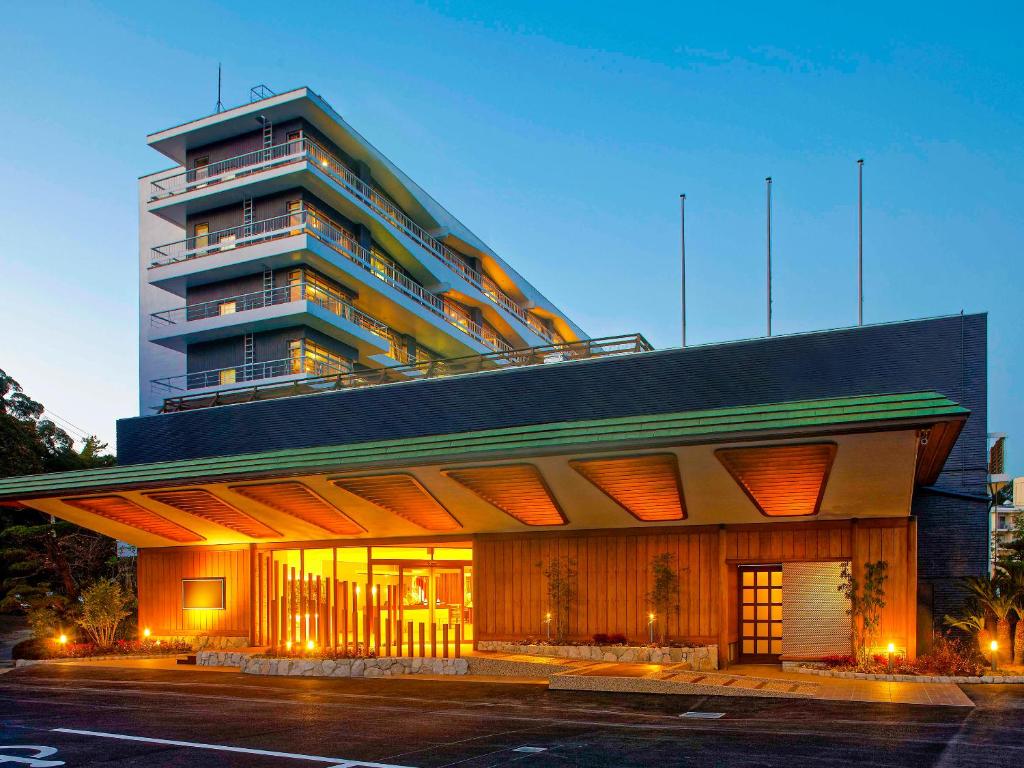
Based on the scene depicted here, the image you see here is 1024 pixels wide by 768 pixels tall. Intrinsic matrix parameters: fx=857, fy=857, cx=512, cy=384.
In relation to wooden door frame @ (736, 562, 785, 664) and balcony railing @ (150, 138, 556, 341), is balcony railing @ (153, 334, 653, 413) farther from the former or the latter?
balcony railing @ (150, 138, 556, 341)

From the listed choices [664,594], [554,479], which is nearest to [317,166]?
[554,479]

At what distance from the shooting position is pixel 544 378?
21.0 metres

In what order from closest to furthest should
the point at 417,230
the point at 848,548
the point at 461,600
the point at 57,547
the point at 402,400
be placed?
the point at 848,548, the point at 402,400, the point at 461,600, the point at 57,547, the point at 417,230

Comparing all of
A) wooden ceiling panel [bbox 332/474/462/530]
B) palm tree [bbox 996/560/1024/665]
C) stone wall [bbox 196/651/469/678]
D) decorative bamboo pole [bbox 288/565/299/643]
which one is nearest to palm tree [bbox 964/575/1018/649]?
palm tree [bbox 996/560/1024/665]

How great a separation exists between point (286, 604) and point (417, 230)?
29717mm

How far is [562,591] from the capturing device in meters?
19.7

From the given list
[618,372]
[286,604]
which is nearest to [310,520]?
[286,604]

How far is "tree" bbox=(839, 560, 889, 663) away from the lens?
16.9 metres

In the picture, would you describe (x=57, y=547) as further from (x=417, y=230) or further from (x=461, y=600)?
(x=417, y=230)

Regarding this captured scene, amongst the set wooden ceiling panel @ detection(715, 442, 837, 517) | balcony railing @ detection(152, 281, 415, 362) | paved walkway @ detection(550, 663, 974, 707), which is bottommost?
paved walkway @ detection(550, 663, 974, 707)

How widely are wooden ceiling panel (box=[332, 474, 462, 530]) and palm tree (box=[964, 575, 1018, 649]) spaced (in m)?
11.3

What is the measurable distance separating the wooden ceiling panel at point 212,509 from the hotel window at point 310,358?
541 inches

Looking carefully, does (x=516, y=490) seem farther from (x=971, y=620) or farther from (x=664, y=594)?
(x=971, y=620)

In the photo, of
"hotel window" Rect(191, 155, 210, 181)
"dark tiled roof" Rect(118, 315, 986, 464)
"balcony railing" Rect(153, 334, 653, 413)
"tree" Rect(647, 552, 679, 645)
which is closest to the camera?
"dark tiled roof" Rect(118, 315, 986, 464)
